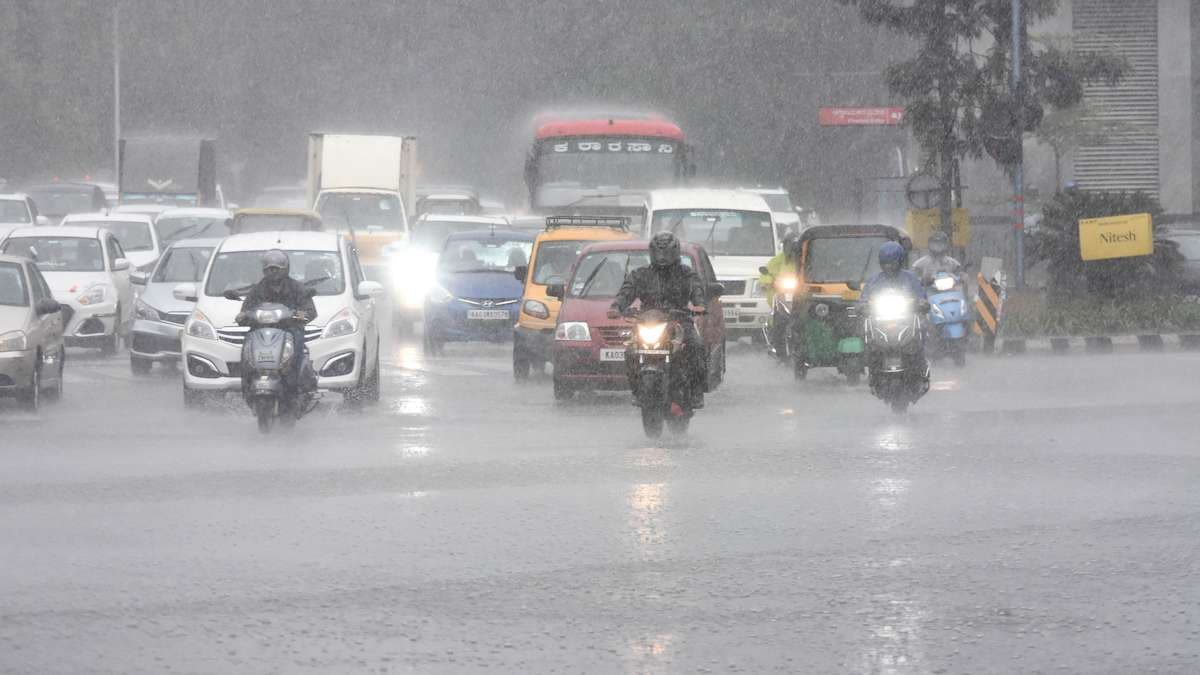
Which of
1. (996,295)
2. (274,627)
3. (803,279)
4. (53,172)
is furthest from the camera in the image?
(53,172)

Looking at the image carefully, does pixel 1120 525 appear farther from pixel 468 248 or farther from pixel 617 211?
pixel 617 211

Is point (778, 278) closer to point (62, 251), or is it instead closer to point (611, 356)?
point (611, 356)

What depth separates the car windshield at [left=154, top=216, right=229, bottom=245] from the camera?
112ft

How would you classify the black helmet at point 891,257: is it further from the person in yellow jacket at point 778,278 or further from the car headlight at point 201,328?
the car headlight at point 201,328

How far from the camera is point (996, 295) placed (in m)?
27.5

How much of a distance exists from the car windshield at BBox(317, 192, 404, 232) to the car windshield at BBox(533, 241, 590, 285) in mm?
13493

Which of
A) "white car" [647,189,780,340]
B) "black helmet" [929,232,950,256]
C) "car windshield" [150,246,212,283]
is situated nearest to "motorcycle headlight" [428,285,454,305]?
"car windshield" [150,246,212,283]

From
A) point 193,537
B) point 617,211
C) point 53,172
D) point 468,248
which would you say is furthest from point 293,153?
point 193,537

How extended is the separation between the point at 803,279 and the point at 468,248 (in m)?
6.60

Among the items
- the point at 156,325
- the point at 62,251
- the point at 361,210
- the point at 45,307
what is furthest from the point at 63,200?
the point at 45,307

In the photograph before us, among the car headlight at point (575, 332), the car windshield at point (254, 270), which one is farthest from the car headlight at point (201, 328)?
the car headlight at point (575, 332)

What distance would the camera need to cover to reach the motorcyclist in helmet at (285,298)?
17.1m

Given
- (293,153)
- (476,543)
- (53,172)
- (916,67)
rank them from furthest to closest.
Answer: (293,153) → (53,172) → (916,67) → (476,543)

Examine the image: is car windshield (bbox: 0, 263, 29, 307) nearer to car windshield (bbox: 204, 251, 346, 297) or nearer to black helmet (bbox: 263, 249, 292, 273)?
car windshield (bbox: 204, 251, 346, 297)
